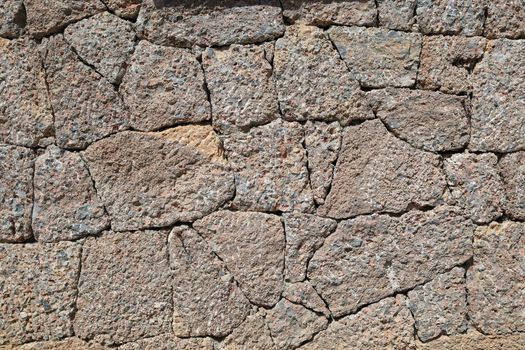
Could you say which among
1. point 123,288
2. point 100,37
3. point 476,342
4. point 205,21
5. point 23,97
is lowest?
point 476,342

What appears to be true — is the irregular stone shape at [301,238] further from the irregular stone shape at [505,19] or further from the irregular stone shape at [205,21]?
the irregular stone shape at [505,19]

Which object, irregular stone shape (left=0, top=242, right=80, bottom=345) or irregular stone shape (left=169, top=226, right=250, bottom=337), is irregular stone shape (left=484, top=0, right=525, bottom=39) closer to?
irregular stone shape (left=169, top=226, right=250, bottom=337)

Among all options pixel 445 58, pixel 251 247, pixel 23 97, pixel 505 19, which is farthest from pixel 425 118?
pixel 23 97

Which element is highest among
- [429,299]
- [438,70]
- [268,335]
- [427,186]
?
[438,70]

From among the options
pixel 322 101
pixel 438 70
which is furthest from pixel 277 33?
pixel 438 70

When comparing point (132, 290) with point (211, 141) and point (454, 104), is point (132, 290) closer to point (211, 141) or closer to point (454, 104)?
point (211, 141)

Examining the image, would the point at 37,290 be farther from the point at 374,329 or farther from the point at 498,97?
the point at 498,97

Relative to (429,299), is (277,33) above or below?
above
